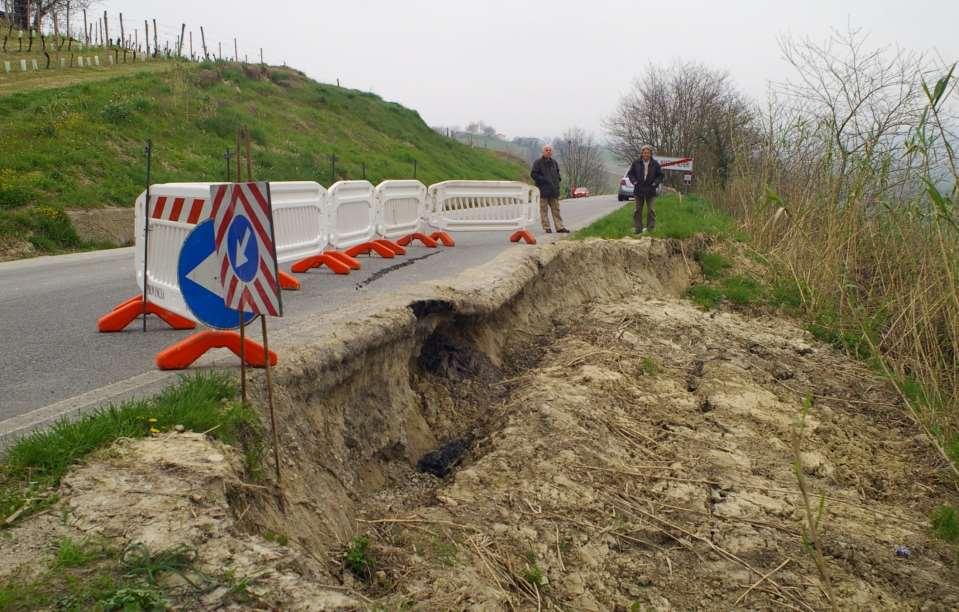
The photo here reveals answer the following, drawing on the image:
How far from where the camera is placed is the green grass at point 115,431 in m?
3.28

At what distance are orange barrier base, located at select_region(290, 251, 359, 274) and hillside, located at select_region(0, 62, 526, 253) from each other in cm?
605

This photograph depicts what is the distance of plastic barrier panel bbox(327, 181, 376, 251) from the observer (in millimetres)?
11109

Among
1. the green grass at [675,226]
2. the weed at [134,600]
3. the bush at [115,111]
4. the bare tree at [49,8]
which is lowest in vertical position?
the weed at [134,600]

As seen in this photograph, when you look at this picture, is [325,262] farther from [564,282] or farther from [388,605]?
[388,605]

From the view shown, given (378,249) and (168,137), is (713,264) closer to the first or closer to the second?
(378,249)

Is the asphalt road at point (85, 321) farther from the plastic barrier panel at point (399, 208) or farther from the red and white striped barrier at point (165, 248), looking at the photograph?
the plastic barrier panel at point (399, 208)

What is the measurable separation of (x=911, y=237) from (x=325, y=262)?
22.2ft

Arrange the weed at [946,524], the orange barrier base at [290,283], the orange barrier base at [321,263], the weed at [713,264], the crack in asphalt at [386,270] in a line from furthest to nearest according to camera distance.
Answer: the weed at [713,264]
the orange barrier base at [321,263]
the crack in asphalt at [386,270]
the orange barrier base at [290,283]
the weed at [946,524]

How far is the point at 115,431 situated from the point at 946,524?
501 cm

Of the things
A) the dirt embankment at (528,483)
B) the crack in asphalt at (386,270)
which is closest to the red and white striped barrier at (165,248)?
the dirt embankment at (528,483)

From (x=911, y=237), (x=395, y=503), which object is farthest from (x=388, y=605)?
(x=911, y=237)

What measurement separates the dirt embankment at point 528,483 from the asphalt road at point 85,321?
1.21m

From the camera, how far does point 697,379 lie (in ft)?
25.7

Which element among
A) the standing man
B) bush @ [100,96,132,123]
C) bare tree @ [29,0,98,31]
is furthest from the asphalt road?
bare tree @ [29,0,98,31]
